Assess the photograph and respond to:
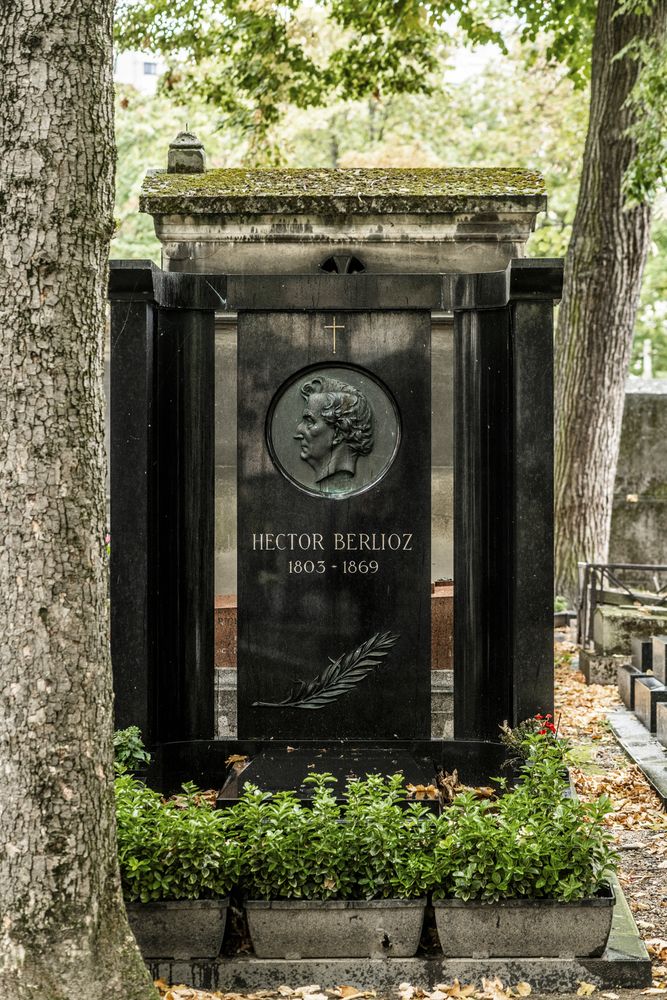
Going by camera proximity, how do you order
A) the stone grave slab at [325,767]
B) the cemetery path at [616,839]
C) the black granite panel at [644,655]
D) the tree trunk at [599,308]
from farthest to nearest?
the tree trunk at [599,308]
the black granite panel at [644,655]
the stone grave slab at [325,767]
the cemetery path at [616,839]

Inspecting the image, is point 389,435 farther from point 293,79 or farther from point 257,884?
point 293,79

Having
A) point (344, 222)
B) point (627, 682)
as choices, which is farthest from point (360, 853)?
point (627, 682)

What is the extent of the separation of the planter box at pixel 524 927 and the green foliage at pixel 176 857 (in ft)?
2.89

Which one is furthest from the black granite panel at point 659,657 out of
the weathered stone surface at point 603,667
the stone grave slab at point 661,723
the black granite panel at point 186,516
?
the black granite panel at point 186,516

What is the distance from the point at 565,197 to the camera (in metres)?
22.0

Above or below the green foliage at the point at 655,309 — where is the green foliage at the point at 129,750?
below

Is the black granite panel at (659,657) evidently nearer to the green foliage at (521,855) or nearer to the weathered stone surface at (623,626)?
the weathered stone surface at (623,626)

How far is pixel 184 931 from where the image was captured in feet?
13.5

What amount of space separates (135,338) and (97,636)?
2768mm

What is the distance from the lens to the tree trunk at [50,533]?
3.39 m

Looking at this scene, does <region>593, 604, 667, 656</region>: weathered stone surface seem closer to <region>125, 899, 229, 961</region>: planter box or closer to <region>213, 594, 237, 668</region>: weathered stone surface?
<region>213, 594, 237, 668</region>: weathered stone surface

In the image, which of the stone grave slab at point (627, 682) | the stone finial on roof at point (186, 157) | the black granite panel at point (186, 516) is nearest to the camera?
the black granite panel at point (186, 516)

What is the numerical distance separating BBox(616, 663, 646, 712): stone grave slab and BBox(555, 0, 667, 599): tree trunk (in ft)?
11.5

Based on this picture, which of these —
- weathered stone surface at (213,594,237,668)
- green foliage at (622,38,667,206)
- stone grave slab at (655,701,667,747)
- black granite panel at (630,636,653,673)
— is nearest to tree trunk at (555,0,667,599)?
green foliage at (622,38,667,206)
